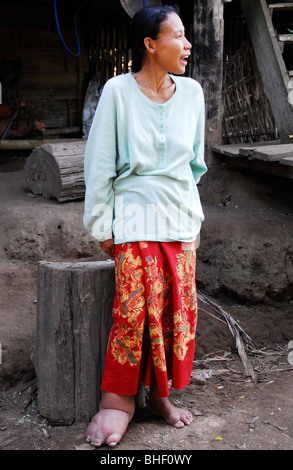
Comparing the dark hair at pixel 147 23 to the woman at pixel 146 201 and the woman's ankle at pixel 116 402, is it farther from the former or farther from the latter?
the woman's ankle at pixel 116 402

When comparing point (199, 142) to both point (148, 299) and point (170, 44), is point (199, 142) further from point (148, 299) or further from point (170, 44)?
point (148, 299)

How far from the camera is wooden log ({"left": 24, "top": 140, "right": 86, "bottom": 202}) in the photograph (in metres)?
5.01

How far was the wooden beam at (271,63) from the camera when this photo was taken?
16.6ft

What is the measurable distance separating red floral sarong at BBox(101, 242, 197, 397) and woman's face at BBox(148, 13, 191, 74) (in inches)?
32.9

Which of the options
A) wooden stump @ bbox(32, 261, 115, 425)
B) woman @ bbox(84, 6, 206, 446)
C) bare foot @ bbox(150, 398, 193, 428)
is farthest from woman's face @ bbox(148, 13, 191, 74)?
bare foot @ bbox(150, 398, 193, 428)

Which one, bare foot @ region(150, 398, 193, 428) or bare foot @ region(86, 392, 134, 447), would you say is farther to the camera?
bare foot @ region(150, 398, 193, 428)

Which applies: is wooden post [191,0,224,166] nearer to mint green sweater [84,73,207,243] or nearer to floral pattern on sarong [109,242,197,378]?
mint green sweater [84,73,207,243]

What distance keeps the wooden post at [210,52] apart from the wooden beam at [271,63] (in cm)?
47

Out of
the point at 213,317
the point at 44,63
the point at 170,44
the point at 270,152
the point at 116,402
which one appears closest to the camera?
the point at 170,44

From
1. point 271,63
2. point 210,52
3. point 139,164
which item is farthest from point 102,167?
point 271,63

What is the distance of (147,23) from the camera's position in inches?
96.0

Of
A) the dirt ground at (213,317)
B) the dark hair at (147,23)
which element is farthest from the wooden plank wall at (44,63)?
the dark hair at (147,23)

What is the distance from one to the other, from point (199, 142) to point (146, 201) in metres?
0.46
